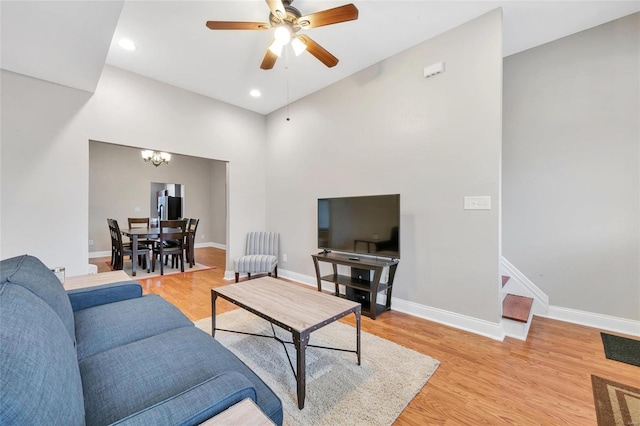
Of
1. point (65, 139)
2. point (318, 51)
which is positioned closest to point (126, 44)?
point (65, 139)

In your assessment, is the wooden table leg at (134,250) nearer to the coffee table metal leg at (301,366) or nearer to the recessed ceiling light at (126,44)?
the recessed ceiling light at (126,44)

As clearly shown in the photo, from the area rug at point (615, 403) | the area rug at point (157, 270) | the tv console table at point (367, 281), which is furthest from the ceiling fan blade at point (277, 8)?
the area rug at point (157, 270)

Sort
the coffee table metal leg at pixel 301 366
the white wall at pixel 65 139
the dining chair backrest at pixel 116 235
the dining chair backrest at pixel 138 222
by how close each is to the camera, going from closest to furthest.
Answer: the coffee table metal leg at pixel 301 366
the white wall at pixel 65 139
the dining chair backrest at pixel 116 235
the dining chair backrest at pixel 138 222

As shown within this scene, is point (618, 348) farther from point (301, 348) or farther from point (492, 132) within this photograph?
point (301, 348)

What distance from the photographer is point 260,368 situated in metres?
2.00

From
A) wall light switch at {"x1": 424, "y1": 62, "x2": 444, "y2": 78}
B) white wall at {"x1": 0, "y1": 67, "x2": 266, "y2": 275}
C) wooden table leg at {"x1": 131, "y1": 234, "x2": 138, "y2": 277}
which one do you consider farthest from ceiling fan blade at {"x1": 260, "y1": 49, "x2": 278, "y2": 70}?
wooden table leg at {"x1": 131, "y1": 234, "x2": 138, "y2": 277}

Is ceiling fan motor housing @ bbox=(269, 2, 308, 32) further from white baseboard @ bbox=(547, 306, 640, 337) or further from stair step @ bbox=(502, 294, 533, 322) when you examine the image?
white baseboard @ bbox=(547, 306, 640, 337)

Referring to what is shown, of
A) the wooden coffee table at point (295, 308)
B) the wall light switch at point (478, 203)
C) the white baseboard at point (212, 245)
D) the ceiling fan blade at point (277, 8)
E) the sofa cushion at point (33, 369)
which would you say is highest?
the ceiling fan blade at point (277, 8)

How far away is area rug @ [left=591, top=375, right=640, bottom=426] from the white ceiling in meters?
3.13

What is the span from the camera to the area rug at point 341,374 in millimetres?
1573

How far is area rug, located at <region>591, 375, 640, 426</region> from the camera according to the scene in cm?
152

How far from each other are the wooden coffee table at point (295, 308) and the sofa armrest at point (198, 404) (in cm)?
68

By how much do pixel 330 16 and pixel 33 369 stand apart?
2571 millimetres

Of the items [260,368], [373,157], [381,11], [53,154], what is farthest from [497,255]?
[53,154]
